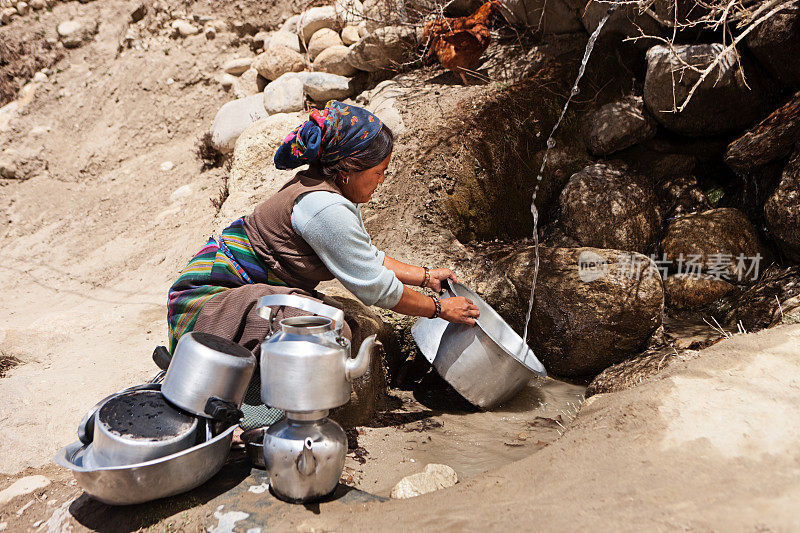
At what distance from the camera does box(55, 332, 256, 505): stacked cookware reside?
2.01 metres

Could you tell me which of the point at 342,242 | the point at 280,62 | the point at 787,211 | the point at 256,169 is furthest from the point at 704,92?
the point at 280,62

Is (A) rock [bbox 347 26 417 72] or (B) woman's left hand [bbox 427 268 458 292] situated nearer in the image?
(B) woman's left hand [bbox 427 268 458 292]

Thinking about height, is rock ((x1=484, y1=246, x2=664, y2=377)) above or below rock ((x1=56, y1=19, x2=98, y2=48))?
below

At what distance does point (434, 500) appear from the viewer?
213 centimetres

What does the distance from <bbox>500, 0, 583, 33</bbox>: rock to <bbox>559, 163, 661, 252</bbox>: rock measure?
1.67 metres

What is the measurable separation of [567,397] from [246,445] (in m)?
2.15

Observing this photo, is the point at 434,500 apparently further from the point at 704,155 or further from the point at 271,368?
the point at 704,155

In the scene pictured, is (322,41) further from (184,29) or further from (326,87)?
(184,29)


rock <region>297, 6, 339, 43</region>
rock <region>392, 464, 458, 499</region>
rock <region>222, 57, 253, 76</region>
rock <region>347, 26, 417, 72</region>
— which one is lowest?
rock <region>392, 464, 458, 499</region>

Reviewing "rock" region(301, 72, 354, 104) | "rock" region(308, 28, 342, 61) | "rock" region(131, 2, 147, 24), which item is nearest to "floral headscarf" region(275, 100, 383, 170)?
"rock" region(301, 72, 354, 104)

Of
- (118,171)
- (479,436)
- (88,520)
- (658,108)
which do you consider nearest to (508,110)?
(658,108)

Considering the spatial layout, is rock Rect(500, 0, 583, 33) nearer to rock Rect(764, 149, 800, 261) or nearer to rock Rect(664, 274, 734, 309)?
rock Rect(764, 149, 800, 261)

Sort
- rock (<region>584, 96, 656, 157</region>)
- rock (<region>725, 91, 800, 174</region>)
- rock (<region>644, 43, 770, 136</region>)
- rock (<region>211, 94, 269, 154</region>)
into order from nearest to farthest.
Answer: rock (<region>725, 91, 800, 174</region>) → rock (<region>644, 43, 770, 136</region>) → rock (<region>584, 96, 656, 157</region>) → rock (<region>211, 94, 269, 154</region>)

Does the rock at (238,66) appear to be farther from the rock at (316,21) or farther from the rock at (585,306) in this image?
the rock at (585,306)
